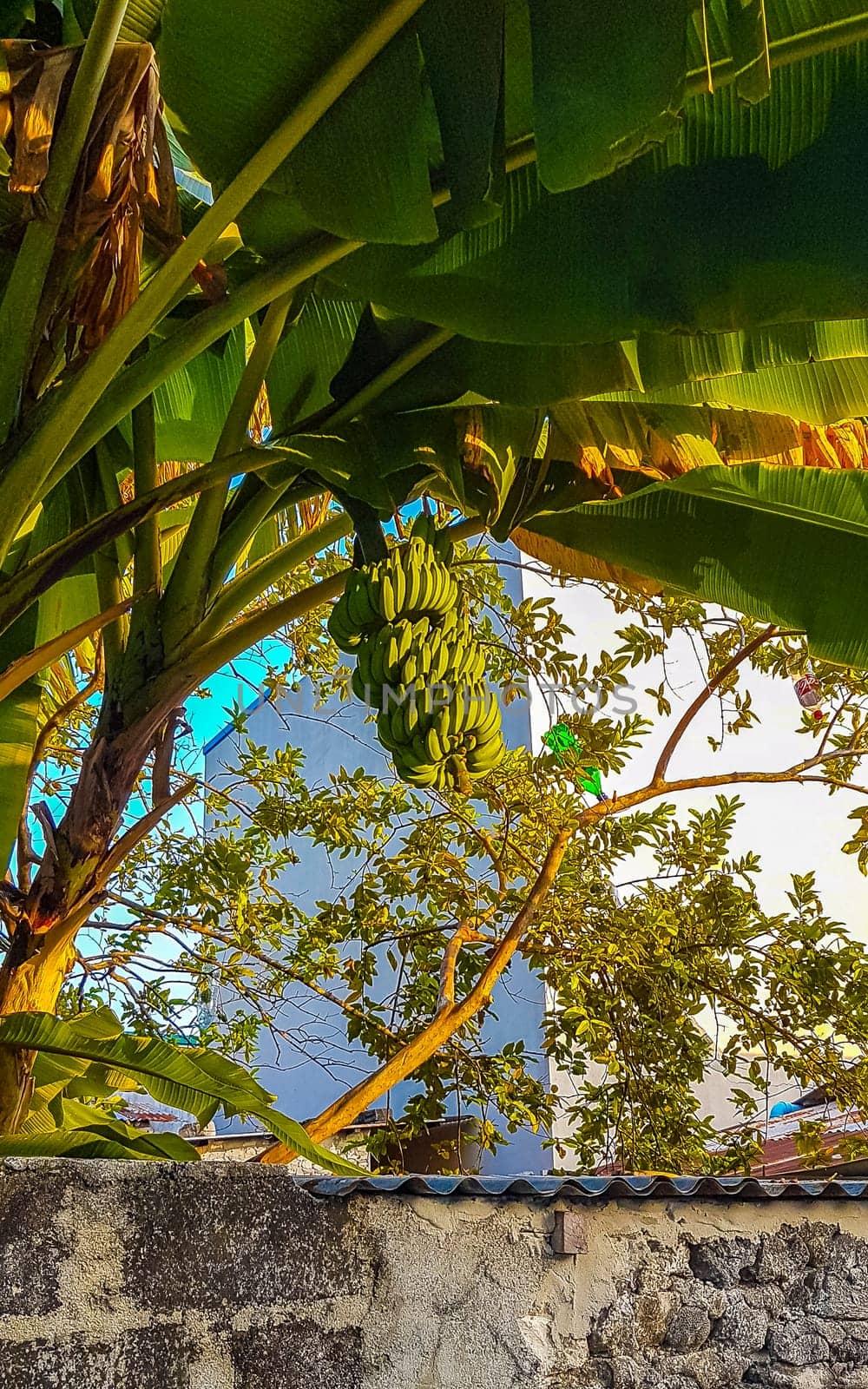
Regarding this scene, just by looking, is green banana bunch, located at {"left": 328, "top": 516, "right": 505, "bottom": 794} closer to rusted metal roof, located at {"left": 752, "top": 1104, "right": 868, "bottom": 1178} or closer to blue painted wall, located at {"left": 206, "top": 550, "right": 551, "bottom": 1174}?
rusted metal roof, located at {"left": 752, "top": 1104, "right": 868, "bottom": 1178}

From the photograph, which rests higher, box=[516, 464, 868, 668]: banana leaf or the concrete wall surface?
box=[516, 464, 868, 668]: banana leaf

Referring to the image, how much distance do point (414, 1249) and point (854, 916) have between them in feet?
16.4

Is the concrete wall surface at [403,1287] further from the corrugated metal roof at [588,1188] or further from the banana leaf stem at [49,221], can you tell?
the banana leaf stem at [49,221]

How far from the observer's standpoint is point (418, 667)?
1551mm

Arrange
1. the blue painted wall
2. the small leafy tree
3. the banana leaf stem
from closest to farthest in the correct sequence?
1. the banana leaf stem
2. the small leafy tree
3. the blue painted wall

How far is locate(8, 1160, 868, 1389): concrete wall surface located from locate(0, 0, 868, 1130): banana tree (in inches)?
16.6

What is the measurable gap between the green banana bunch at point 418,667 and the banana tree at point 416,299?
0.29 feet

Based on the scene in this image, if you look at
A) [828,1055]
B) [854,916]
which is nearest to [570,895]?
[828,1055]

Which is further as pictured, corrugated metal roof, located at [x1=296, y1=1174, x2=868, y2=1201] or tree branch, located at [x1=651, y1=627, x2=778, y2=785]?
tree branch, located at [x1=651, y1=627, x2=778, y2=785]

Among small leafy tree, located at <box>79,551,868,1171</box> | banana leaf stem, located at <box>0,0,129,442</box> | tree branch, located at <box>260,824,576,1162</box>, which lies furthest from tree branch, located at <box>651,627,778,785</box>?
banana leaf stem, located at <box>0,0,129,442</box>

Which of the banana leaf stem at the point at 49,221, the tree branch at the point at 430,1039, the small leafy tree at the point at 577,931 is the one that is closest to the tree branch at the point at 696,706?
the small leafy tree at the point at 577,931

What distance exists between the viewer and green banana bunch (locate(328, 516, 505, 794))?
1.55 metres

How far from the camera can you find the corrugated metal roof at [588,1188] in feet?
5.98

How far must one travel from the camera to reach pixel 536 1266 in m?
1.96
